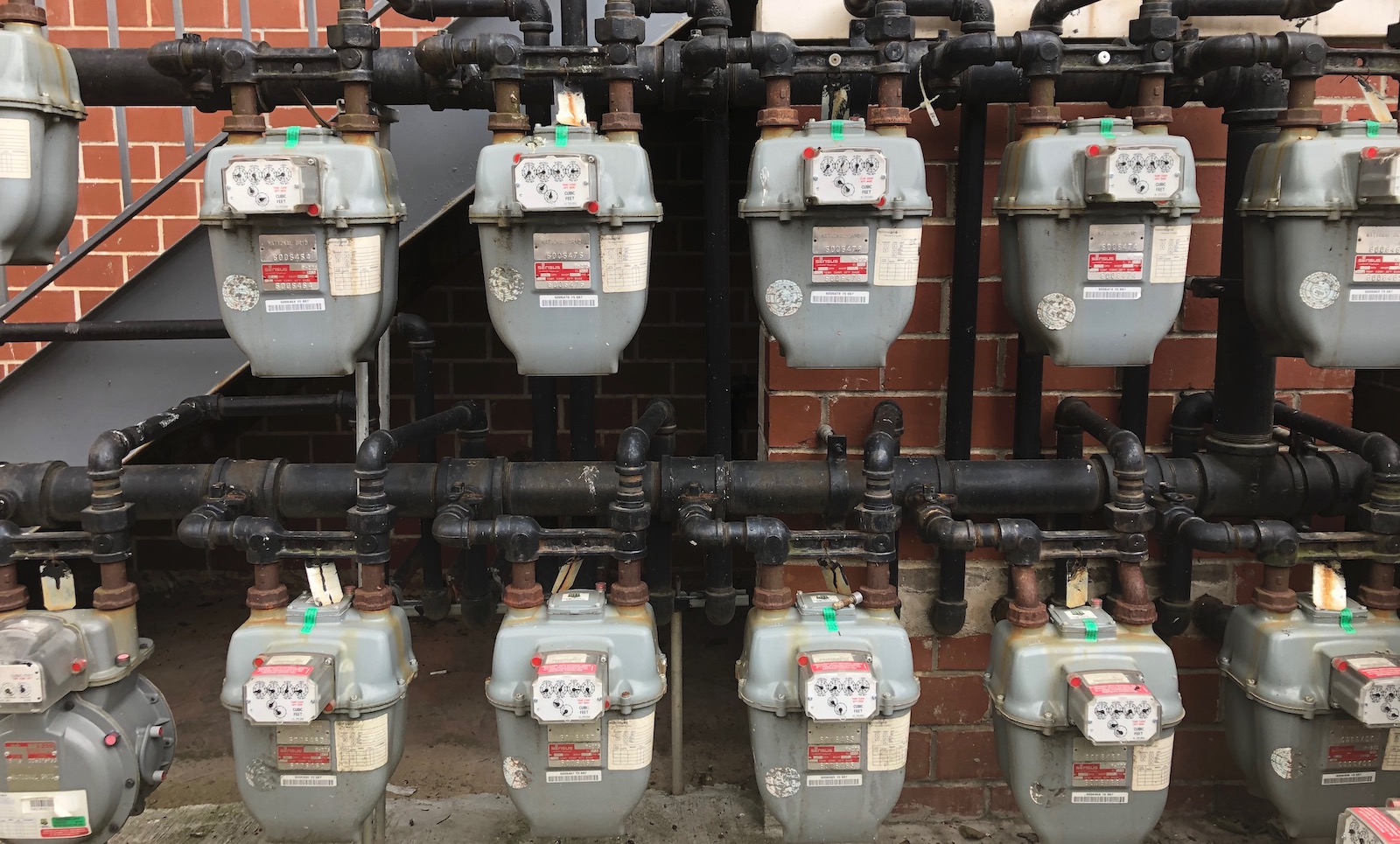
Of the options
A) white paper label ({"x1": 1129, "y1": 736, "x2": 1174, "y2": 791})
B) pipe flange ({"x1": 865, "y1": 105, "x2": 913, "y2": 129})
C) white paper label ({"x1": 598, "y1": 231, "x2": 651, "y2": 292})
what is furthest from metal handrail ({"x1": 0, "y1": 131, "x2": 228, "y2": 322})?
white paper label ({"x1": 1129, "y1": 736, "x2": 1174, "y2": 791})

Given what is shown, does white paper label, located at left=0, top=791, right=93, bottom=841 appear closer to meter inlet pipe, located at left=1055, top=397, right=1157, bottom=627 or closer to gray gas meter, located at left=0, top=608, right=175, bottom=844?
gray gas meter, located at left=0, top=608, right=175, bottom=844

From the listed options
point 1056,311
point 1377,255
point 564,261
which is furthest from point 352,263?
point 1377,255

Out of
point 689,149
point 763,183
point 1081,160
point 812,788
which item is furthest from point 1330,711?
point 689,149

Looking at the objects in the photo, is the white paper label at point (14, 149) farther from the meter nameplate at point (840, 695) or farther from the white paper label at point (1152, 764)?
the white paper label at point (1152, 764)

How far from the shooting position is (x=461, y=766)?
2.45 m

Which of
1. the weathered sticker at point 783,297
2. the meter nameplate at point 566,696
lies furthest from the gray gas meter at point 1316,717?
the meter nameplate at point 566,696

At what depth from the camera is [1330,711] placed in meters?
1.67

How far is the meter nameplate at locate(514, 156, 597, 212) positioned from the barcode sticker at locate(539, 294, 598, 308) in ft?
0.50

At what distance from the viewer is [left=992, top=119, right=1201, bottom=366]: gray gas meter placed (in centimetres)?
155

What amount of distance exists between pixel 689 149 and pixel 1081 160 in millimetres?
1685

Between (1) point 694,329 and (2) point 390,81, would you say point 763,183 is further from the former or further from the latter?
(1) point 694,329

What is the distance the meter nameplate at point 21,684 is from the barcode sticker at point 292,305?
754 millimetres

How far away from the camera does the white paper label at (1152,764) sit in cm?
164

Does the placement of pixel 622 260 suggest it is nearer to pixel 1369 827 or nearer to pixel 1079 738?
pixel 1079 738
